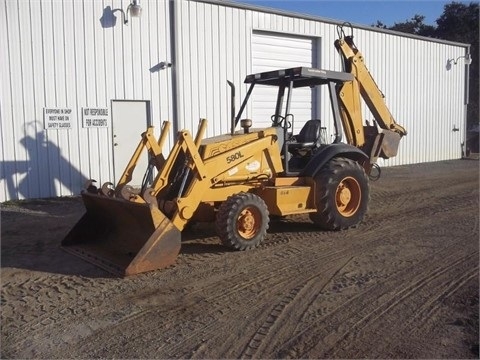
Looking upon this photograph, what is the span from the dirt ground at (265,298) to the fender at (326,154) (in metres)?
0.95

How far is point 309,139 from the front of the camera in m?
8.39

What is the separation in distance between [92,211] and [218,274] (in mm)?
2192

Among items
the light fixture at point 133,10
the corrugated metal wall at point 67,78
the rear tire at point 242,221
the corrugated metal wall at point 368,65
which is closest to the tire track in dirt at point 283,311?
the rear tire at point 242,221

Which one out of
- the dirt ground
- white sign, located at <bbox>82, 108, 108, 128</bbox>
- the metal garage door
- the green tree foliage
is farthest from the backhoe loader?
the green tree foliage

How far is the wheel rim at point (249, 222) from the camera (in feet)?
22.7

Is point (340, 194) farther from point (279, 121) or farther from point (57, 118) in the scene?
point (57, 118)

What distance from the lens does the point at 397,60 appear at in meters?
19.2

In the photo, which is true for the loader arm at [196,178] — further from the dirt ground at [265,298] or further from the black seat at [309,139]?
the black seat at [309,139]

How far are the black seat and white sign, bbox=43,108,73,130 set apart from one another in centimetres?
583

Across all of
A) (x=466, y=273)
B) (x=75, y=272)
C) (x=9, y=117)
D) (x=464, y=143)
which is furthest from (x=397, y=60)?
(x=75, y=272)

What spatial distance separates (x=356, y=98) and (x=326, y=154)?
1.45 metres

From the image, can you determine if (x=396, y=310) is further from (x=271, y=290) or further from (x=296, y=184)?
(x=296, y=184)

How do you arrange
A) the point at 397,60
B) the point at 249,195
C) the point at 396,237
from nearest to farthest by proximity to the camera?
1. the point at 249,195
2. the point at 396,237
3. the point at 397,60

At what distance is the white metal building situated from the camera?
1130 centimetres
